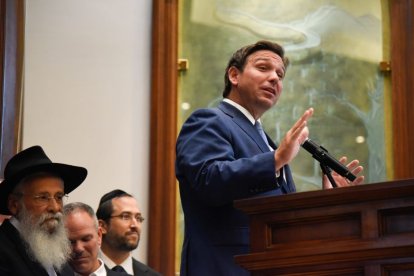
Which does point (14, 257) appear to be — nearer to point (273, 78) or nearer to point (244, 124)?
point (244, 124)

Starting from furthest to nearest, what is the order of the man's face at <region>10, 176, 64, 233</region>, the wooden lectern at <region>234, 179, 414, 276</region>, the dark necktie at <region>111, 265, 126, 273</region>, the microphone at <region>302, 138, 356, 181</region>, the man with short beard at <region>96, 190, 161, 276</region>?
1. the man with short beard at <region>96, 190, 161, 276</region>
2. the dark necktie at <region>111, 265, 126, 273</region>
3. the man's face at <region>10, 176, 64, 233</region>
4. the microphone at <region>302, 138, 356, 181</region>
5. the wooden lectern at <region>234, 179, 414, 276</region>

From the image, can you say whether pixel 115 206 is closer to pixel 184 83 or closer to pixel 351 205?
pixel 184 83

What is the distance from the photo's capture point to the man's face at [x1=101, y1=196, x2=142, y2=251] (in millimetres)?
5703

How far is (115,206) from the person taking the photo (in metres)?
5.77

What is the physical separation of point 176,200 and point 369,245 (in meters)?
3.69

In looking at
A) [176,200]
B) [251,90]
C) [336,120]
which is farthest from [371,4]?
[251,90]

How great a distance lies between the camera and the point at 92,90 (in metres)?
6.30

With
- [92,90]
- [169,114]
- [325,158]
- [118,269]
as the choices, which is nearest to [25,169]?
[325,158]

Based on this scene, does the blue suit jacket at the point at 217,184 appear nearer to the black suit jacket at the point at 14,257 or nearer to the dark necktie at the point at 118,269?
the black suit jacket at the point at 14,257

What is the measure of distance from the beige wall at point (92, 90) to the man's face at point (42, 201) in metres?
1.83

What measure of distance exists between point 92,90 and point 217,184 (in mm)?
3133

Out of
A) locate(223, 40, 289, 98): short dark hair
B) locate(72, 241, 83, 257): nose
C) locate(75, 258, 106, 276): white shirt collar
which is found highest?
locate(223, 40, 289, 98): short dark hair

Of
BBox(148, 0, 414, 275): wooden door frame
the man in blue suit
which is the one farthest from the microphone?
BBox(148, 0, 414, 275): wooden door frame

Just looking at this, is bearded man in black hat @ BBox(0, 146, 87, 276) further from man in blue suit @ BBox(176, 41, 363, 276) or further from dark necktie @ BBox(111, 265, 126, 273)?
dark necktie @ BBox(111, 265, 126, 273)
